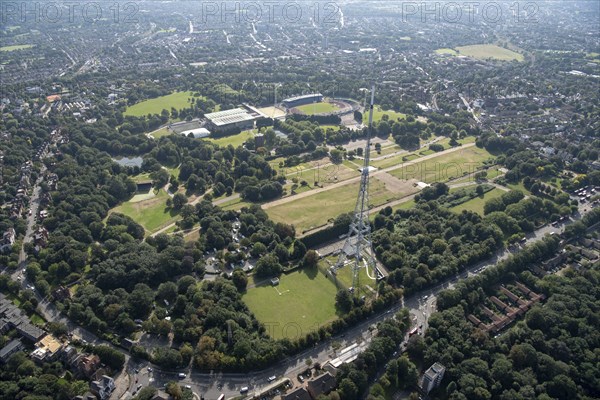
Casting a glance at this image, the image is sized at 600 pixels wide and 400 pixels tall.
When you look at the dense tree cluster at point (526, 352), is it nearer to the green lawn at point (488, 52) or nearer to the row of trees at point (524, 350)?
the row of trees at point (524, 350)

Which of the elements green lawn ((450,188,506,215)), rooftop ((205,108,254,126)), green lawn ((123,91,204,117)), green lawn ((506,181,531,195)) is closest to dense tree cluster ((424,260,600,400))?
green lawn ((450,188,506,215))

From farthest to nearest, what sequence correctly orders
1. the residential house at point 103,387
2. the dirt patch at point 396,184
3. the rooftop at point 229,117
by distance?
the rooftop at point 229,117, the dirt patch at point 396,184, the residential house at point 103,387

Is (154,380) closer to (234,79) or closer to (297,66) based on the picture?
(234,79)

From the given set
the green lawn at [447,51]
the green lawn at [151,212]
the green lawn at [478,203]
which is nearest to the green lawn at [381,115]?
the green lawn at [478,203]

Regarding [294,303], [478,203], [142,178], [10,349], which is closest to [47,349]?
[10,349]

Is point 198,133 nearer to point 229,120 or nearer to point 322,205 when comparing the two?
point 229,120

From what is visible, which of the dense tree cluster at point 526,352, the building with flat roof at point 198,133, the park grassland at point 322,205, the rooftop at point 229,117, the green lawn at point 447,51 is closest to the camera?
the dense tree cluster at point 526,352

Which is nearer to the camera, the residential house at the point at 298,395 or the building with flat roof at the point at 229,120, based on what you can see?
the residential house at the point at 298,395

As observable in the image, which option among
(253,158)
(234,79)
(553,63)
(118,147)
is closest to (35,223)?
(118,147)
